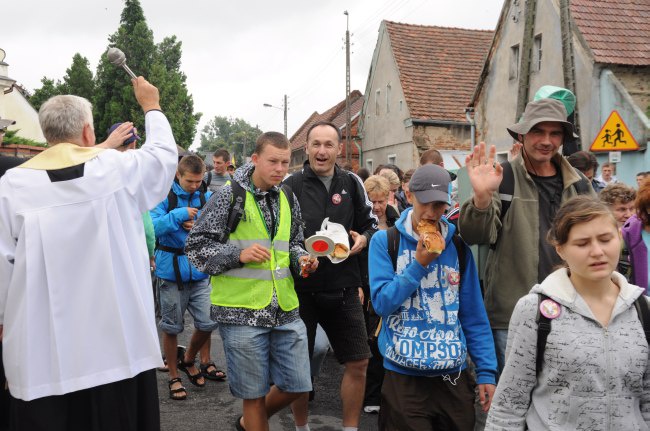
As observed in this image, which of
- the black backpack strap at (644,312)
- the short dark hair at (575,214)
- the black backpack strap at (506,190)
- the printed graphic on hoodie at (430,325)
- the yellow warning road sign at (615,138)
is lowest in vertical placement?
the printed graphic on hoodie at (430,325)

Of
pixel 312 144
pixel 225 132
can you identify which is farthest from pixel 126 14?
pixel 225 132

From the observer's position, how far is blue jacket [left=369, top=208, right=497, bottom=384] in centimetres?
329

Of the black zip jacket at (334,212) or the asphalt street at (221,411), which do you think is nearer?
the black zip jacket at (334,212)

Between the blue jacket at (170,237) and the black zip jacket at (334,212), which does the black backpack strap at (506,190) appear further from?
the blue jacket at (170,237)

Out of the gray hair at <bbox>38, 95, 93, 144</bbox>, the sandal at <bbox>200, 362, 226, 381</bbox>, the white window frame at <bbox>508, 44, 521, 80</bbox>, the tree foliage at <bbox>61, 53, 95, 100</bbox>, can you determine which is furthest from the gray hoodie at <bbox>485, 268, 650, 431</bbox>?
the tree foliage at <bbox>61, 53, 95, 100</bbox>

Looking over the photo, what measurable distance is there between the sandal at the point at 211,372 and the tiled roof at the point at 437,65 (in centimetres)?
2126

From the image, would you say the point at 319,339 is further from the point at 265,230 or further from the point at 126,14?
the point at 126,14

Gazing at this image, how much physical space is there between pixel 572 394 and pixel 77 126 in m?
2.52

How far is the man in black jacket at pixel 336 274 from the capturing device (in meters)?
4.65

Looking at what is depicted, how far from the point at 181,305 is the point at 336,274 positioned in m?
1.87

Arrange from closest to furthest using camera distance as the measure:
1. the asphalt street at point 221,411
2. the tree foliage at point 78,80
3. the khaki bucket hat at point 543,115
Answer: the khaki bucket hat at point 543,115 < the asphalt street at point 221,411 < the tree foliage at point 78,80

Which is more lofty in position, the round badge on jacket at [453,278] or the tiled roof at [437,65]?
the tiled roof at [437,65]

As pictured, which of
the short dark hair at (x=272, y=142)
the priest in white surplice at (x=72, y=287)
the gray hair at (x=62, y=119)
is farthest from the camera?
the short dark hair at (x=272, y=142)

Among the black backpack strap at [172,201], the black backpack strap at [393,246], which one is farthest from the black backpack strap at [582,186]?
the black backpack strap at [172,201]
